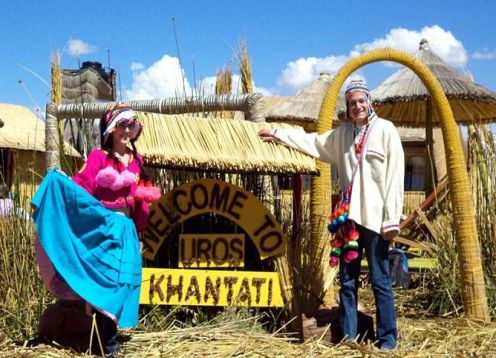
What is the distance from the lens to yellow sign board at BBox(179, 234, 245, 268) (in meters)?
4.35

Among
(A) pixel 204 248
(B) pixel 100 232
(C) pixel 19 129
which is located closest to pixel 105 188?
(B) pixel 100 232

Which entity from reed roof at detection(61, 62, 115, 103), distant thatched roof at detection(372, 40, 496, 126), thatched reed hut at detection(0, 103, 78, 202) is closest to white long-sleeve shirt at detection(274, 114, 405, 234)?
reed roof at detection(61, 62, 115, 103)

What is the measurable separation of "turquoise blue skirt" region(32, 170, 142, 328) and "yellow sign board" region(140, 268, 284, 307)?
0.81 metres

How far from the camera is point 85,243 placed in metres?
3.43

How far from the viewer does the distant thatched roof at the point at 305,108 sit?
14.9m

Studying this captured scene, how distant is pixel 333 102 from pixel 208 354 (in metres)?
1.82

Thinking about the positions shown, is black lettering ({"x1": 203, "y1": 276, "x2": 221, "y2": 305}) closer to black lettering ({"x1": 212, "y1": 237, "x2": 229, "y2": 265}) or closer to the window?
→ black lettering ({"x1": 212, "y1": 237, "x2": 229, "y2": 265})

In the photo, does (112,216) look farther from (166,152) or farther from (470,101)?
(470,101)

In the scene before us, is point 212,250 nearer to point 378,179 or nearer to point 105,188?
point 105,188

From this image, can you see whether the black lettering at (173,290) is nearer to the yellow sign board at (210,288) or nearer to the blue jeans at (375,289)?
the yellow sign board at (210,288)

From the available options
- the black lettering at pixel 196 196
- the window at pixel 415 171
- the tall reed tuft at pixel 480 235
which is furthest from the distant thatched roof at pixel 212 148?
the window at pixel 415 171

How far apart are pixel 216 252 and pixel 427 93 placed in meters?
6.16

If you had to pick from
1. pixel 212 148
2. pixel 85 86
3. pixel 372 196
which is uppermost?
pixel 85 86

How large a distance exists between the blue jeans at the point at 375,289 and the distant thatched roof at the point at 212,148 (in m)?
0.74
